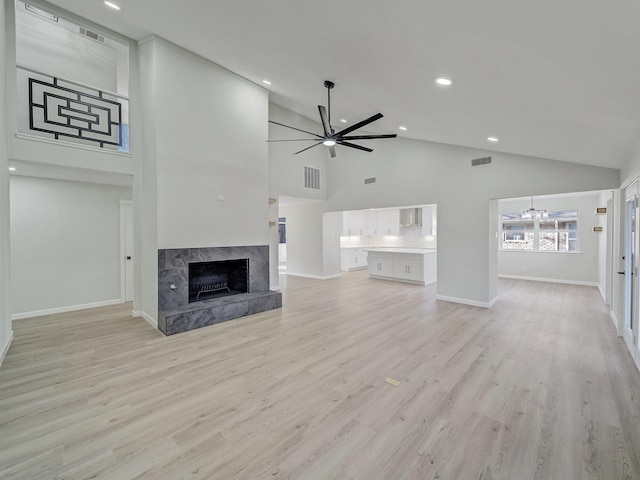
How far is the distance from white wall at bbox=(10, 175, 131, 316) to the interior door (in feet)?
27.0

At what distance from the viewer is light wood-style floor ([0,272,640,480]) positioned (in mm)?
1815

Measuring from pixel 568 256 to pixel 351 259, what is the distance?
21.6 ft

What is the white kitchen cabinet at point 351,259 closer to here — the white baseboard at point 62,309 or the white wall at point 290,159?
the white wall at point 290,159

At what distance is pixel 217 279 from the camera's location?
5629mm

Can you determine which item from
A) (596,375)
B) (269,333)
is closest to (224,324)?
(269,333)

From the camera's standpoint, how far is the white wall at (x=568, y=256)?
25.0 feet

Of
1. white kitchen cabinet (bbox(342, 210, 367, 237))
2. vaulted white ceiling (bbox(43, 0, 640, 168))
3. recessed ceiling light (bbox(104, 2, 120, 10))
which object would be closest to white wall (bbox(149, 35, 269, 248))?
vaulted white ceiling (bbox(43, 0, 640, 168))

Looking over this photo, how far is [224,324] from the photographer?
461 cm

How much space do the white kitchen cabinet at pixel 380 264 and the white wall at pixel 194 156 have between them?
4479mm

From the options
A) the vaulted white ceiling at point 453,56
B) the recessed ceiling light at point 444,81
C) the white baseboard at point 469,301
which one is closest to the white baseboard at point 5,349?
the vaulted white ceiling at point 453,56

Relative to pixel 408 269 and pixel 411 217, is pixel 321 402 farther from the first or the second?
pixel 411 217

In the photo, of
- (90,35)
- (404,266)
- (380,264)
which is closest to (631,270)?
(404,266)

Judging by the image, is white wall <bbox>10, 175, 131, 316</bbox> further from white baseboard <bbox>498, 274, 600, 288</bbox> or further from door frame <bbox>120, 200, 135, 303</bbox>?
white baseboard <bbox>498, 274, 600, 288</bbox>

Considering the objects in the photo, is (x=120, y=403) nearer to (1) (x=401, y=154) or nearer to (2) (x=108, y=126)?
(2) (x=108, y=126)
